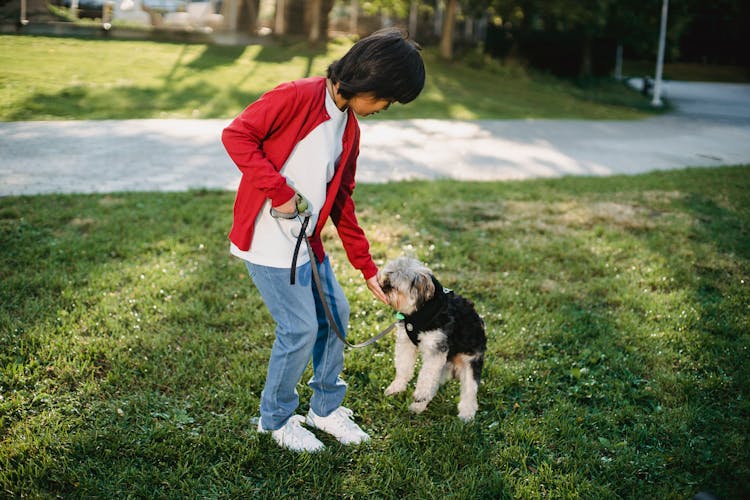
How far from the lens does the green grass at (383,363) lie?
307cm

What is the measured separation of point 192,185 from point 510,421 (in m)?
5.46

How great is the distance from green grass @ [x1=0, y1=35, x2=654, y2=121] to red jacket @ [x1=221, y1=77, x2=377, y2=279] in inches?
301

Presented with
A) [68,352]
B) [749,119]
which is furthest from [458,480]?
[749,119]

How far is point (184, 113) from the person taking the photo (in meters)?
11.9

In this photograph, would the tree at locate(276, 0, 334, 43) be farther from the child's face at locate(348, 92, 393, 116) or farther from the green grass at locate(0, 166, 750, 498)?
the child's face at locate(348, 92, 393, 116)

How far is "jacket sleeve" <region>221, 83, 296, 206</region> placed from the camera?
8.21 ft

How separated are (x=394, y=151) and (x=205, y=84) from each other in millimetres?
6651

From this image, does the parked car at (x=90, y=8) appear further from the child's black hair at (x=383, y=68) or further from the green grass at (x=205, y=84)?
the child's black hair at (x=383, y=68)

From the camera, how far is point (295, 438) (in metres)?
3.19

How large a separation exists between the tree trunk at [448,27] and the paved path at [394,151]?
30.8 feet

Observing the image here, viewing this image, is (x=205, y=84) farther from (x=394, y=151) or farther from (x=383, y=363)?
(x=383, y=363)

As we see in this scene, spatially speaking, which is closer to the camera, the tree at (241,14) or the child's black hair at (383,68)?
the child's black hair at (383,68)

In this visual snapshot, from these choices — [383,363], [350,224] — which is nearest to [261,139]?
[350,224]

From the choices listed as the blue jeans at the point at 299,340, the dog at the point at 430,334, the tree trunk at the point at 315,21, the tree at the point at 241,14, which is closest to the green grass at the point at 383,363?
the dog at the point at 430,334
